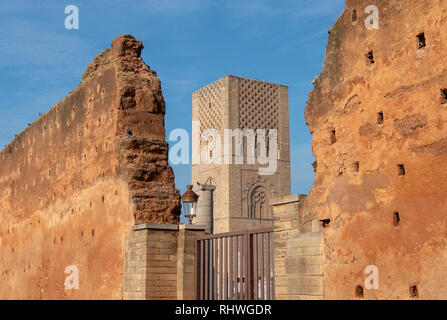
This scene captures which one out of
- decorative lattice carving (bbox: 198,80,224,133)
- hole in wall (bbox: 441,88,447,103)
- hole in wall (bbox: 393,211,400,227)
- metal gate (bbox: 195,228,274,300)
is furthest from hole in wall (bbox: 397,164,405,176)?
decorative lattice carving (bbox: 198,80,224,133)

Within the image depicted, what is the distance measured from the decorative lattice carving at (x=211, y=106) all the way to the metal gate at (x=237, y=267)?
25.2 meters

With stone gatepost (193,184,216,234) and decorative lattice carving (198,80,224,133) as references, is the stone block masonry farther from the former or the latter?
decorative lattice carving (198,80,224,133)

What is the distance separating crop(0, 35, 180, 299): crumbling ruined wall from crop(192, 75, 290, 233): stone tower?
65.0 ft

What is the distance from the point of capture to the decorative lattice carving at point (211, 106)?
32956 millimetres

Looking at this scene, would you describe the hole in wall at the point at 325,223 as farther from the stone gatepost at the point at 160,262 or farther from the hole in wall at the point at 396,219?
the stone gatepost at the point at 160,262

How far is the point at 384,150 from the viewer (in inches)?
197

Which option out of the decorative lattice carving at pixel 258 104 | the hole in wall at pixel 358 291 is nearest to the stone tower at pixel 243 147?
the decorative lattice carving at pixel 258 104

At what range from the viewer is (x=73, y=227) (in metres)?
9.41

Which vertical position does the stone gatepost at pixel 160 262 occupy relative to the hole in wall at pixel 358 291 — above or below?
above

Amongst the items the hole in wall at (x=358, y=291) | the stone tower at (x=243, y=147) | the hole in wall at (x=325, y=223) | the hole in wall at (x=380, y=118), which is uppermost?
the stone tower at (x=243, y=147)

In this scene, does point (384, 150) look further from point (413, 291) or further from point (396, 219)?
point (413, 291)

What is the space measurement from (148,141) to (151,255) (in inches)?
69.1

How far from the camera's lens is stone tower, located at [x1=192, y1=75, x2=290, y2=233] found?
31.3m
